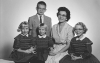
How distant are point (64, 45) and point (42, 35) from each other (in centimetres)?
37

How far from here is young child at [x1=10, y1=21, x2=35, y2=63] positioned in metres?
2.33

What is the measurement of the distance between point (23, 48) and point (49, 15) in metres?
1.12

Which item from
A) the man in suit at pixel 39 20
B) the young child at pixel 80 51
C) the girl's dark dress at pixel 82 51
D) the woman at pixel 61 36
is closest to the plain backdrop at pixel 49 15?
the man in suit at pixel 39 20

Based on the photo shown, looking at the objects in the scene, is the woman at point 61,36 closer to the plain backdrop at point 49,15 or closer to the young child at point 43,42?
the young child at point 43,42

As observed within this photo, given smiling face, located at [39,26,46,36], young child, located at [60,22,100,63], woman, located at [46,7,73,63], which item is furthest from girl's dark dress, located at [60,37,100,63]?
smiling face, located at [39,26,46,36]

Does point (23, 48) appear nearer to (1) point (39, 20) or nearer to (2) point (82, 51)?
(1) point (39, 20)

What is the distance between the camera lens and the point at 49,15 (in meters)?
3.33

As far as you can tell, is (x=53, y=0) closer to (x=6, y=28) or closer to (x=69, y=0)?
(x=69, y=0)

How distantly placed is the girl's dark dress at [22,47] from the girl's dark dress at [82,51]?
0.52 meters

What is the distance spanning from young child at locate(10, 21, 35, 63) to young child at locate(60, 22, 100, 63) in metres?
0.52

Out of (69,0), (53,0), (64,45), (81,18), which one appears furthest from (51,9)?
(64,45)

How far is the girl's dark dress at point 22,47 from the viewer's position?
2.33m

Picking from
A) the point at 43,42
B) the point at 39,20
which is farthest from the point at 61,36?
the point at 39,20

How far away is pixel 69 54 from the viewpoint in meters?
2.34
